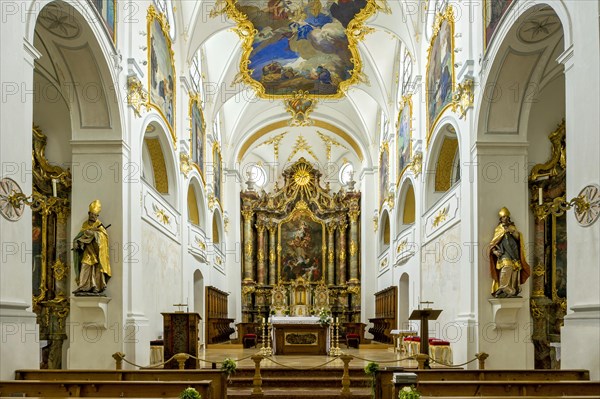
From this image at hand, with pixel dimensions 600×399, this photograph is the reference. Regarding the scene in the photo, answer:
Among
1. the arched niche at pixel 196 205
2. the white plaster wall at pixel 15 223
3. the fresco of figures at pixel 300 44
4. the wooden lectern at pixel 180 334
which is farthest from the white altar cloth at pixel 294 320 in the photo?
the white plaster wall at pixel 15 223

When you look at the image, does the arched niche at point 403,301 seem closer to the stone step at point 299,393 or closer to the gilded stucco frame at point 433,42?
the gilded stucco frame at point 433,42

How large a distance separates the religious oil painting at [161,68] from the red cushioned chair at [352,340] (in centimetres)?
1174

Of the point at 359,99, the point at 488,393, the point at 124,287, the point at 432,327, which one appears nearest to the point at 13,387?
the point at 488,393

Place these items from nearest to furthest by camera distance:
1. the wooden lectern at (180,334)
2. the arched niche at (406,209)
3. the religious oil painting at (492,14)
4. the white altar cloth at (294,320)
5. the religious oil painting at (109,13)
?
the religious oil painting at (492,14)
the religious oil painting at (109,13)
the wooden lectern at (180,334)
the white altar cloth at (294,320)
the arched niche at (406,209)

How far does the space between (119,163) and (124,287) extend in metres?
2.21

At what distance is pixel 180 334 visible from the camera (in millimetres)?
14031

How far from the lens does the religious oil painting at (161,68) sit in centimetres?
1545

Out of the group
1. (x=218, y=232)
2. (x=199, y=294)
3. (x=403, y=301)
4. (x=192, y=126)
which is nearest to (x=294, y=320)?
(x=199, y=294)

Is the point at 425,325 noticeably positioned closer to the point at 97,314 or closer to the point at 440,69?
the point at 97,314

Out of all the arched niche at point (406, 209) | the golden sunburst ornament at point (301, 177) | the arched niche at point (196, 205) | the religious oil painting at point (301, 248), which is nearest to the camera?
the arched niche at point (196, 205)

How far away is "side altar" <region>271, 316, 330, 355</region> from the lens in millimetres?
20125

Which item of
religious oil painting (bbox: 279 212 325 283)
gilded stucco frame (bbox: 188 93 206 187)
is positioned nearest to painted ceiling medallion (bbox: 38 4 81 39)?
gilded stucco frame (bbox: 188 93 206 187)

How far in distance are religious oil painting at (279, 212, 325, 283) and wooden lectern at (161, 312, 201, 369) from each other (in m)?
17.8

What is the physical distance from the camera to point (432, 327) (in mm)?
17781
